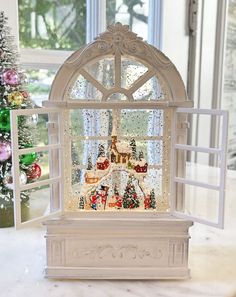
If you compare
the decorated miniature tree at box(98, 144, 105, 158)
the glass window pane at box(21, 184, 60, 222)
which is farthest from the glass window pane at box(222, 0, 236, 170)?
the decorated miniature tree at box(98, 144, 105, 158)

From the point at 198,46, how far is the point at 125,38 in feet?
3.87

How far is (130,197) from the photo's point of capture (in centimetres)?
87

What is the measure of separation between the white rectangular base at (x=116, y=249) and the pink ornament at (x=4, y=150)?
13.2 inches

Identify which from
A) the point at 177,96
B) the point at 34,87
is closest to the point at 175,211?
the point at 177,96

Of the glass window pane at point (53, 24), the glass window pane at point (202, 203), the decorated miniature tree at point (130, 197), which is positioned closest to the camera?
the decorated miniature tree at point (130, 197)

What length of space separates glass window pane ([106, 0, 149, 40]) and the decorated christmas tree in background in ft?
2.43

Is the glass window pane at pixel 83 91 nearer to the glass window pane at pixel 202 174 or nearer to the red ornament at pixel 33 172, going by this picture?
the red ornament at pixel 33 172

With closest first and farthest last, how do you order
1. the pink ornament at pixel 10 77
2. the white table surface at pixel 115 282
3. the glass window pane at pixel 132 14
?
1. the white table surface at pixel 115 282
2. the pink ornament at pixel 10 77
3. the glass window pane at pixel 132 14

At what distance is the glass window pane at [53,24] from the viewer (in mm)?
1541

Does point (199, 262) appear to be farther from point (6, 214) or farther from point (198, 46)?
point (198, 46)

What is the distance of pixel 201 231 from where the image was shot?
1.11 meters

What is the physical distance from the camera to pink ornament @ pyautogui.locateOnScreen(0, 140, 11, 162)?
1.08 meters

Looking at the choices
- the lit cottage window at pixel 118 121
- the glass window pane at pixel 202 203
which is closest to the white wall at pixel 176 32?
the glass window pane at pixel 202 203

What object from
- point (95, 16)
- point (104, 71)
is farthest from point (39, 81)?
point (104, 71)
